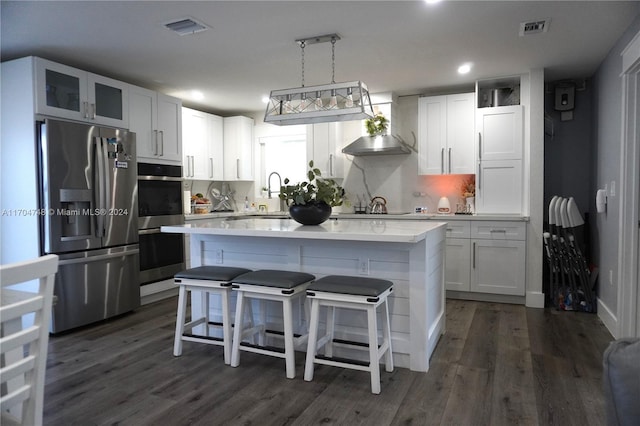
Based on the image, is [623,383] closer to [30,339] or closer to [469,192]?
[30,339]

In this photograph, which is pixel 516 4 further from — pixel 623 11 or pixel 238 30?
pixel 238 30

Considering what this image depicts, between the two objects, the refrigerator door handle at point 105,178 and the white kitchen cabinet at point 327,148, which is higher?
the white kitchen cabinet at point 327,148

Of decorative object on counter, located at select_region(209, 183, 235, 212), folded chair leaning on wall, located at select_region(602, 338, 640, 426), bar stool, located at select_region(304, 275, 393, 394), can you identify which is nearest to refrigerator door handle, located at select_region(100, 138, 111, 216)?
bar stool, located at select_region(304, 275, 393, 394)

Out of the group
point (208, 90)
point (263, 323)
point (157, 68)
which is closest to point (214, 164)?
point (208, 90)

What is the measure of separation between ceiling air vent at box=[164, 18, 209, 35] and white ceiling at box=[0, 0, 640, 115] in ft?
0.19

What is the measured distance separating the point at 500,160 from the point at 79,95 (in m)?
4.20

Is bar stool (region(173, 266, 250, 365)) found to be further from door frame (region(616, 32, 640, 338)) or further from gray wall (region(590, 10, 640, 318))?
gray wall (region(590, 10, 640, 318))

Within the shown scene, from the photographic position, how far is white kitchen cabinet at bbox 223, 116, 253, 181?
20.4ft

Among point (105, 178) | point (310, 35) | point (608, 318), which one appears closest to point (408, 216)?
point (608, 318)

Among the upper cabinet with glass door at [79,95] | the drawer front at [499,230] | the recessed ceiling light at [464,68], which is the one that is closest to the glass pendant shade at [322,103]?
the recessed ceiling light at [464,68]

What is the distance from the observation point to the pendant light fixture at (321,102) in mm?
3162

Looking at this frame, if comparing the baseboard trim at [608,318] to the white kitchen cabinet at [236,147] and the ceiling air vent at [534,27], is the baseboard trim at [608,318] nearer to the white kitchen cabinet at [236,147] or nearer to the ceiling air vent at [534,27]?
the ceiling air vent at [534,27]

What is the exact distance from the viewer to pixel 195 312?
11.0 ft

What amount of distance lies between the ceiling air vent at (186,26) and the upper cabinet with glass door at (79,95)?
1.17 m
